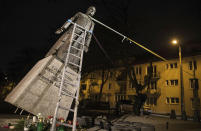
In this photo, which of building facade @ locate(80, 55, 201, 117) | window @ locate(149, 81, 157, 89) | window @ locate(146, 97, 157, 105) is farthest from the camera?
window @ locate(149, 81, 157, 89)

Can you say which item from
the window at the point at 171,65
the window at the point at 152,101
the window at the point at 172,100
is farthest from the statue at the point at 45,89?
the window at the point at 152,101

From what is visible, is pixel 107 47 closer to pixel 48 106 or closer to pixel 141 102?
pixel 141 102

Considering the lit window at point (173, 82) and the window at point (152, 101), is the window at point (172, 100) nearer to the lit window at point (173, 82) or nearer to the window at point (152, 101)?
the window at point (152, 101)

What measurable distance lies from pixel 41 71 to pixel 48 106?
1.25 m

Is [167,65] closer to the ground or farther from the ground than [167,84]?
farther from the ground

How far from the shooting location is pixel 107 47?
25.0 m

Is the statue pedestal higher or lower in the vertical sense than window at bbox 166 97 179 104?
higher

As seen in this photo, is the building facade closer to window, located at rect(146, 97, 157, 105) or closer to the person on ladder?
window, located at rect(146, 97, 157, 105)

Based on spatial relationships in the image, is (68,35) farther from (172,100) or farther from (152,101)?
(152,101)

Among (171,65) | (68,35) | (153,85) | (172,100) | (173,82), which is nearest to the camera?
(68,35)

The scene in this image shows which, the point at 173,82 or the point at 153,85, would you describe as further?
the point at 153,85

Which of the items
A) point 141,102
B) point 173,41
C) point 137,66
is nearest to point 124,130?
point 141,102

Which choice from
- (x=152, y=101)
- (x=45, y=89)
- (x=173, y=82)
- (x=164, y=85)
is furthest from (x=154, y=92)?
(x=45, y=89)

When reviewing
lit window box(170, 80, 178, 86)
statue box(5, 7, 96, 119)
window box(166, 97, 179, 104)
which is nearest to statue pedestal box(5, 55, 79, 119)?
statue box(5, 7, 96, 119)
